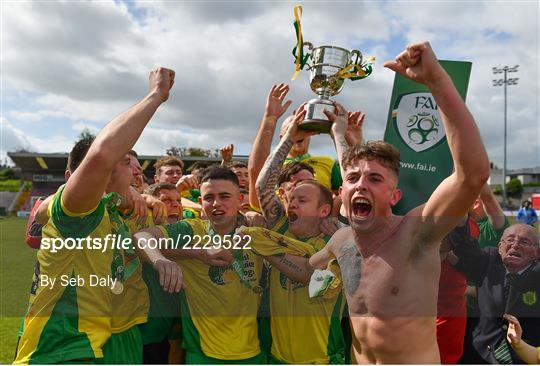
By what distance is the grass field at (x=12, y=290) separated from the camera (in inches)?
213

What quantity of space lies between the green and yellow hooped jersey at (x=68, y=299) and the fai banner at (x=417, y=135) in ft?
6.36

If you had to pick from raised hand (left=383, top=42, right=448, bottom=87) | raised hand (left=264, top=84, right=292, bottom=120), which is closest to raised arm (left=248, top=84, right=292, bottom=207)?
raised hand (left=264, top=84, right=292, bottom=120)

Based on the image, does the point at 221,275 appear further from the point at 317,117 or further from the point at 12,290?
the point at 12,290

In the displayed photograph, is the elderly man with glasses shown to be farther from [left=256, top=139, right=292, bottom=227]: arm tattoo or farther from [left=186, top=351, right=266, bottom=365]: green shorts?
[left=186, top=351, right=266, bottom=365]: green shorts

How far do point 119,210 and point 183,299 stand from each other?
2.25 ft

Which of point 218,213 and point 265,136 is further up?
point 265,136

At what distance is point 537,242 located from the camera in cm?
316

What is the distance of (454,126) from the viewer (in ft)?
6.40

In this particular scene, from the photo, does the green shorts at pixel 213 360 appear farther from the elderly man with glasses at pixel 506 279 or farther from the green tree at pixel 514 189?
the green tree at pixel 514 189

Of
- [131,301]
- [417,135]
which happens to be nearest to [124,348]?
[131,301]

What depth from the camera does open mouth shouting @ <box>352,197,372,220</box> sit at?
2345mm

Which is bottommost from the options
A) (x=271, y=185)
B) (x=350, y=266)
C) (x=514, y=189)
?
(x=350, y=266)

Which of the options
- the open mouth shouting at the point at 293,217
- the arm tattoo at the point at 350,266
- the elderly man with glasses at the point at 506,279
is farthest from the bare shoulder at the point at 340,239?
the elderly man with glasses at the point at 506,279

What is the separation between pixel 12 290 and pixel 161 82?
25.1 ft
